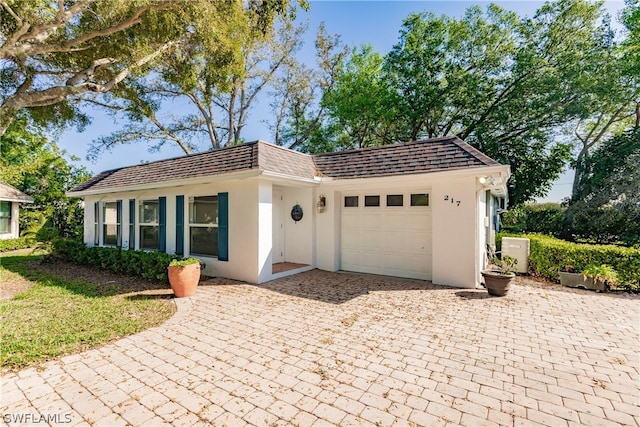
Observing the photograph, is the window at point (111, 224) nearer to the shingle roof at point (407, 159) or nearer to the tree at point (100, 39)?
the tree at point (100, 39)

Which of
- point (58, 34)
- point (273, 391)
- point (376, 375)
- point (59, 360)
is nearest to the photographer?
point (273, 391)

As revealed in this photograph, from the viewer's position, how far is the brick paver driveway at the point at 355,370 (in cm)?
272

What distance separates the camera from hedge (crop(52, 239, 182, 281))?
25.6 ft

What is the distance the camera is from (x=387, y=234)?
855 centimetres

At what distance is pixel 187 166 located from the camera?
943 cm

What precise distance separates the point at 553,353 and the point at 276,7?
12.2 metres

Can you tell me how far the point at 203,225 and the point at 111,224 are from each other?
5524mm

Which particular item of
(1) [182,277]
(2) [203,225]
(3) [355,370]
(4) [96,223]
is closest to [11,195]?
(4) [96,223]

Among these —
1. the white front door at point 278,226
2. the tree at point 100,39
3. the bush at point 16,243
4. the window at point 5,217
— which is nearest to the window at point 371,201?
the white front door at point 278,226

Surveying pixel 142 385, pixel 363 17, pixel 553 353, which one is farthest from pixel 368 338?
pixel 363 17

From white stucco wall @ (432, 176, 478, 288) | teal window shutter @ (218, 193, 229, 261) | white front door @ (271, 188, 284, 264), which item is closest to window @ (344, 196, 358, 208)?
white front door @ (271, 188, 284, 264)

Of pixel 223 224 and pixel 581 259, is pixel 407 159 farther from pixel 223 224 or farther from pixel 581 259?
pixel 223 224

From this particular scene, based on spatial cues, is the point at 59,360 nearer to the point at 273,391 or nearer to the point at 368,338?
the point at 273,391

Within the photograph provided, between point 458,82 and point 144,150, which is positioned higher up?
point 458,82
